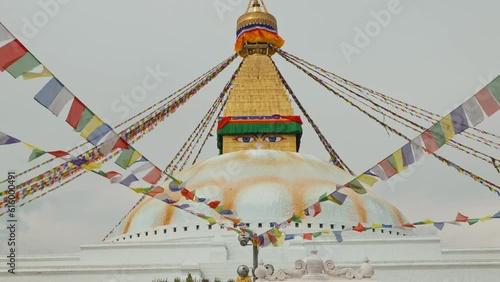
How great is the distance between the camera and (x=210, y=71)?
24.5m

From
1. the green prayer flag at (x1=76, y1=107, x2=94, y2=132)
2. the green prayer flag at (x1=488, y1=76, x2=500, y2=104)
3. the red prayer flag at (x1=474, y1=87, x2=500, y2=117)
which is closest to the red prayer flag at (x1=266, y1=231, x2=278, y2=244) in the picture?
the green prayer flag at (x1=76, y1=107, x2=94, y2=132)

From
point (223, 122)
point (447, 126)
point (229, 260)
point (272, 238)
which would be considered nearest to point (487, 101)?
point (447, 126)

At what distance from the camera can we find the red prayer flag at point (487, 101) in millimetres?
6164

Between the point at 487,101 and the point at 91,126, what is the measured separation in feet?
12.7

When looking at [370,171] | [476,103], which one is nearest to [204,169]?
[370,171]

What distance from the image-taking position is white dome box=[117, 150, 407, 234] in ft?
58.2

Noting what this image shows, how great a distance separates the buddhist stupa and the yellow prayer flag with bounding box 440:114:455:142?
432 inches

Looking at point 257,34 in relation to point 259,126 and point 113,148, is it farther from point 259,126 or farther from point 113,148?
point 113,148

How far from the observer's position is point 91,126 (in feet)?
21.1

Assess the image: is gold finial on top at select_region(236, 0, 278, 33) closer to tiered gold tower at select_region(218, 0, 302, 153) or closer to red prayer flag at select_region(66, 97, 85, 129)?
tiered gold tower at select_region(218, 0, 302, 153)

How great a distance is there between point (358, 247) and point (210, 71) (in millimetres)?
10570

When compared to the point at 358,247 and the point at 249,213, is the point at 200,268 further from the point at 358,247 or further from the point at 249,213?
the point at 358,247

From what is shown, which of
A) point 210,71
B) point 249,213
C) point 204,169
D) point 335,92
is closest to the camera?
point 249,213

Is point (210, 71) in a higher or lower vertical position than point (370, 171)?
higher
